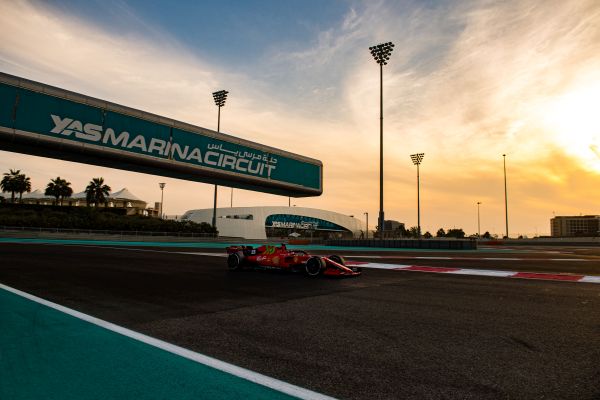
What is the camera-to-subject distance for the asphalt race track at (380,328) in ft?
8.73

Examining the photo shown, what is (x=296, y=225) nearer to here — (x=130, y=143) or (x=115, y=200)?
(x=115, y=200)

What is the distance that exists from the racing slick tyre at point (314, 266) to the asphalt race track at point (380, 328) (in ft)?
3.70

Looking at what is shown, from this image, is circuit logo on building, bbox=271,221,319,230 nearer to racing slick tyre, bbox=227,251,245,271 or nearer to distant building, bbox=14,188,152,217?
distant building, bbox=14,188,152,217

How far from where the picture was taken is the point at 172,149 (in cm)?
2227

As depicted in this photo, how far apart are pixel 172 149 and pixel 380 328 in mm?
20470

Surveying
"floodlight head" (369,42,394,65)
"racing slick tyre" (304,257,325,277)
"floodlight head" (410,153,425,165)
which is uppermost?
"floodlight head" (369,42,394,65)

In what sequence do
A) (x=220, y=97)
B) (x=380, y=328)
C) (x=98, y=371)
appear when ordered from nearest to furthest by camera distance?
Result: (x=98, y=371) < (x=380, y=328) < (x=220, y=97)

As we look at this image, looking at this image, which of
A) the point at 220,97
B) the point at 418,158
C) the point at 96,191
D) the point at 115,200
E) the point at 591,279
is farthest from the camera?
the point at 115,200

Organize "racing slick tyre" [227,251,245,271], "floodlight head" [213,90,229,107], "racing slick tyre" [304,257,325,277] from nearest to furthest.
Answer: "racing slick tyre" [304,257,325,277]
"racing slick tyre" [227,251,245,271]
"floodlight head" [213,90,229,107]

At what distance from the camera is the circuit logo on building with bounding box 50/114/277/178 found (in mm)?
18703

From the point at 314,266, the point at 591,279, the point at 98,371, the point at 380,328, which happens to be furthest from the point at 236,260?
the point at 591,279

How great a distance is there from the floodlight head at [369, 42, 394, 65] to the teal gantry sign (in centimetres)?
1166

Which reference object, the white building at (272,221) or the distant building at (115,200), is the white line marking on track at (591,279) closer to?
the white building at (272,221)

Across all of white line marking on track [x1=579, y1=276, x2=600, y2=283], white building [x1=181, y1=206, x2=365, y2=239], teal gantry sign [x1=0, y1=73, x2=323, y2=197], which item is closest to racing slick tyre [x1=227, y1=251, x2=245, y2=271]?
white line marking on track [x1=579, y1=276, x2=600, y2=283]
